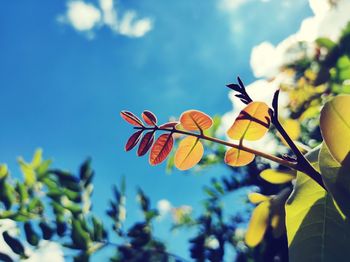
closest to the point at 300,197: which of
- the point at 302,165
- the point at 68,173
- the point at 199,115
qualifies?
the point at 302,165

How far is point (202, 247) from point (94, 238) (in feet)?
1.25

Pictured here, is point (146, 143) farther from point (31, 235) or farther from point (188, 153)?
point (31, 235)

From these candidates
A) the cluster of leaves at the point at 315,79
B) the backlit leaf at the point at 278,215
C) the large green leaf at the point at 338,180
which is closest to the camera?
the large green leaf at the point at 338,180

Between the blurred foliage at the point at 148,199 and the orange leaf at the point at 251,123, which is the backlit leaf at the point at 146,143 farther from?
the blurred foliage at the point at 148,199

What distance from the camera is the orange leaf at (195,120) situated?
1.67ft

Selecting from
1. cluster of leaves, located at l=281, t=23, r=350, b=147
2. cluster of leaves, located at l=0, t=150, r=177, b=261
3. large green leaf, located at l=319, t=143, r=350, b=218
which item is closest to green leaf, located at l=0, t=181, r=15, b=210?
cluster of leaves, located at l=0, t=150, r=177, b=261

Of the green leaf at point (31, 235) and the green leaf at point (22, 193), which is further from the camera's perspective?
the green leaf at point (22, 193)

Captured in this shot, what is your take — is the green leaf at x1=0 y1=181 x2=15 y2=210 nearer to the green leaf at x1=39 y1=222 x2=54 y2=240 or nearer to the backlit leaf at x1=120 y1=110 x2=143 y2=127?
the green leaf at x1=39 y1=222 x2=54 y2=240

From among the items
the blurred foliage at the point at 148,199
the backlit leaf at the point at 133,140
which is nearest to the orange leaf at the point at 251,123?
the backlit leaf at the point at 133,140

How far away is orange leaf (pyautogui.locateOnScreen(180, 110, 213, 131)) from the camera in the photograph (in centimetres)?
51

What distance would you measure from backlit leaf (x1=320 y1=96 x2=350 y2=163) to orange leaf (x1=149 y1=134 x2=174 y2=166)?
187 millimetres

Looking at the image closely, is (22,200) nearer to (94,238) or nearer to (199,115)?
(94,238)

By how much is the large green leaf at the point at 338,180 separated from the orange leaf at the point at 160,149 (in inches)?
7.3

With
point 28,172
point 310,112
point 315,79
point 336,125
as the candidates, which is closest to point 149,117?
point 336,125
